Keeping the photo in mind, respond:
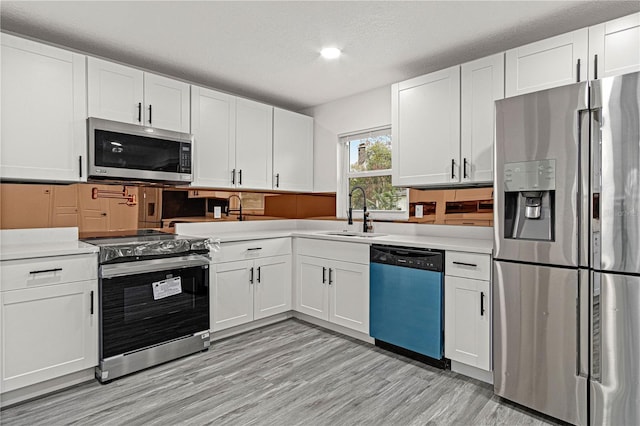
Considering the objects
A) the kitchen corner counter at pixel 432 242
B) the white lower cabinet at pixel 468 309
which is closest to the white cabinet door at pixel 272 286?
the kitchen corner counter at pixel 432 242

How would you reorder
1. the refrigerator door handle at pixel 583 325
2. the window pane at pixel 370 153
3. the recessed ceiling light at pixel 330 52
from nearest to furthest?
the refrigerator door handle at pixel 583 325 < the recessed ceiling light at pixel 330 52 < the window pane at pixel 370 153

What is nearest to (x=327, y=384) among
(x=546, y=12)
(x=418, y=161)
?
(x=418, y=161)

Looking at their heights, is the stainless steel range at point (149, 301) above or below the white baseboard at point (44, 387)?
above

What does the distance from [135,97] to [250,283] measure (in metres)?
1.83

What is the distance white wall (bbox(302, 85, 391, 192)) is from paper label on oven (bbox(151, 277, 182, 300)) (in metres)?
2.06

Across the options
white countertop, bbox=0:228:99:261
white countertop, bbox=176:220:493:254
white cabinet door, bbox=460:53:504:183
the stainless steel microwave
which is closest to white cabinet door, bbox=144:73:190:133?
the stainless steel microwave

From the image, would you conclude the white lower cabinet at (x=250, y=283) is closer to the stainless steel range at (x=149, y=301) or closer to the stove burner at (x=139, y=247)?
the stainless steel range at (x=149, y=301)

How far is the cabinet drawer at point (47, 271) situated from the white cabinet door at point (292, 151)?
6.57 ft

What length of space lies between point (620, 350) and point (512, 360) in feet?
1.74

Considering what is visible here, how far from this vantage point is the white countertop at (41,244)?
2131mm

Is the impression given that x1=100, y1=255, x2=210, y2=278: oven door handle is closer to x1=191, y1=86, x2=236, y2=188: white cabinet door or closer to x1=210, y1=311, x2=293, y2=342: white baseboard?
x1=210, y1=311, x2=293, y2=342: white baseboard

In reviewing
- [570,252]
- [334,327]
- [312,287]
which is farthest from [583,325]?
[312,287]

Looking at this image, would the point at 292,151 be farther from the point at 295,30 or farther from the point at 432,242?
the point at 432,242

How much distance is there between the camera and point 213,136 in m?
3.40
